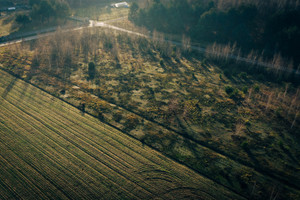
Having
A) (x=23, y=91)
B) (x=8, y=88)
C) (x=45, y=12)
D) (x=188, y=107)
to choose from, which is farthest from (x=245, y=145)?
(x=45, y=12)

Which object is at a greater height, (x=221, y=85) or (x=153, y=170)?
(x=221, y=85)

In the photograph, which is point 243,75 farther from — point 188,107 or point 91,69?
point 91,69

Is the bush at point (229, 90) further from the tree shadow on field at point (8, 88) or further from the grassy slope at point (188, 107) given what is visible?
the tree shadow on field at point (8, 88)

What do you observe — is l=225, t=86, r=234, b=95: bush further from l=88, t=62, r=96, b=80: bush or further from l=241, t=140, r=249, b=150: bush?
l=88, t=62, r=96, b=80: bush

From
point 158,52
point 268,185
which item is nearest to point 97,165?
point 268,185

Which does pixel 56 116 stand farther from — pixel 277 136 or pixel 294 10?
pixel 294 10

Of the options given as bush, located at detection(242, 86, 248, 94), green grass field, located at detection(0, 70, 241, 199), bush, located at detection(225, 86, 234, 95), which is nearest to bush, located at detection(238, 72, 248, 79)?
bush, located at detection(242, 86, 248, 94)
